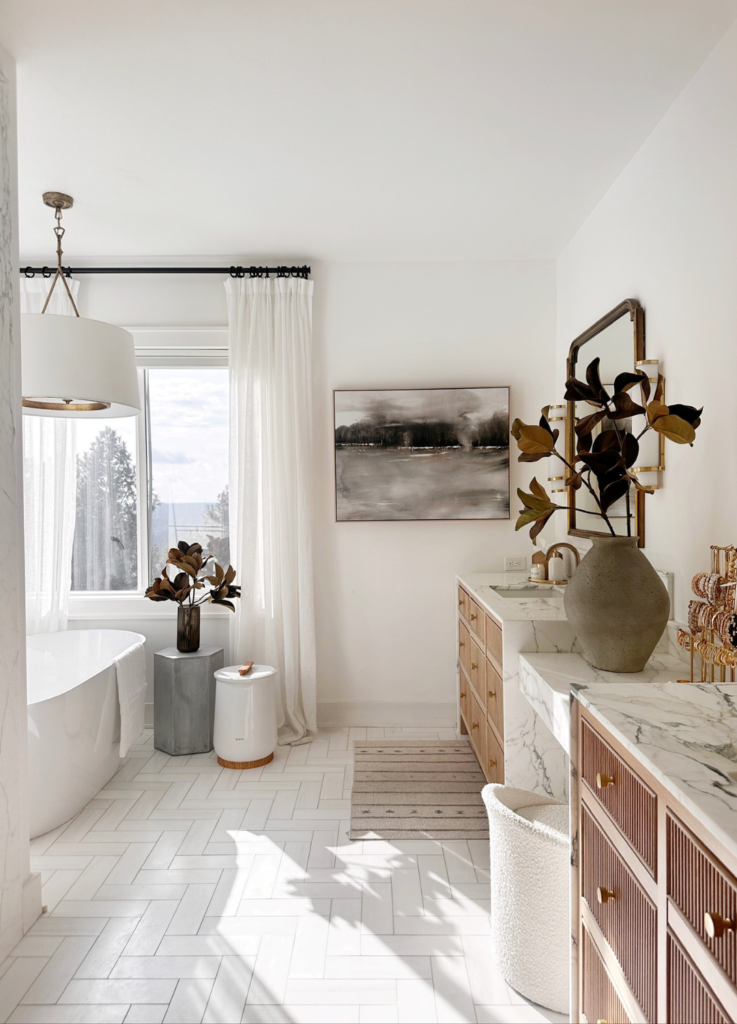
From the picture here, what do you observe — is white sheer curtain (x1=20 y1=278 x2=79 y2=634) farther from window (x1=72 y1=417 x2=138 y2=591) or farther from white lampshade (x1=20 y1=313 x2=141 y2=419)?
white lampshade (x1=20 y1=313 x2=141 y2=419)

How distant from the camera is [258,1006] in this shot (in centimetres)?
178

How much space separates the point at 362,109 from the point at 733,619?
2.02 m

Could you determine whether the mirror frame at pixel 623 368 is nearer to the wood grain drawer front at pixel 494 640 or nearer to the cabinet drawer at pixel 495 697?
the wood grain drawer front at pixel 494 640

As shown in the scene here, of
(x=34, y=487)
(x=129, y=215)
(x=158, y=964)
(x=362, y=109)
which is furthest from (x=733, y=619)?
(x=34, y=487)

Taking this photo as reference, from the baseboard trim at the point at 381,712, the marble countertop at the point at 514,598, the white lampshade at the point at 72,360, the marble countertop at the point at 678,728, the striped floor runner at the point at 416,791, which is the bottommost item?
the striped floor runner at the point at 416,791

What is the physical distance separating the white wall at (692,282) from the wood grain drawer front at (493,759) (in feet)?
2.87

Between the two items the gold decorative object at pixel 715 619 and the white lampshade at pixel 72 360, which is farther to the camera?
the white lampshade at pixel 72 360

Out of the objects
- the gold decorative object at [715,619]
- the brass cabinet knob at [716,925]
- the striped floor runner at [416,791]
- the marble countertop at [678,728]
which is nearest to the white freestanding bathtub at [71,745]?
the striped floor runner at [416,791]

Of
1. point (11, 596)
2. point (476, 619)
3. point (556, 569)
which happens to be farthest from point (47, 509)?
point (556, 569)

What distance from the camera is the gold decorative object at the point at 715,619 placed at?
5.63 ft

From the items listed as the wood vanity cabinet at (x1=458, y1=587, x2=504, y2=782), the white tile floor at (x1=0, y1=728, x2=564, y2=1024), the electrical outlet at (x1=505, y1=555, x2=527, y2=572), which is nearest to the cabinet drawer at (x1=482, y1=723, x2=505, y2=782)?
the wood vanity cabinet at (x1=458, y1=587, x2=504, y2=782)

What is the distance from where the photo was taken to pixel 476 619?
312cm

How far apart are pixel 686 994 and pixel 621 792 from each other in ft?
1.08

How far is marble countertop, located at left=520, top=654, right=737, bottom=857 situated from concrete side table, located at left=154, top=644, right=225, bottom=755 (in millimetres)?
2100
